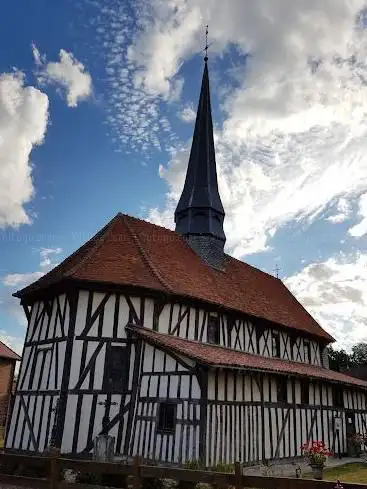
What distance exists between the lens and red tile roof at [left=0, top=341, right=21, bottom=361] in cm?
2784

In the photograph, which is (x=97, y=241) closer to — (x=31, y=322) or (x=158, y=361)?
(x=31, y=322)

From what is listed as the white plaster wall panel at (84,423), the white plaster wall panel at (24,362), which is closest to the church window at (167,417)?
the white plaster wall panel at (84,423)

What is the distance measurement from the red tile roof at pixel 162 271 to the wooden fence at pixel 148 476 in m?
Result: 7.48

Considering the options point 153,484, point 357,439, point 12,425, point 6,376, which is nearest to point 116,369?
point 12,425

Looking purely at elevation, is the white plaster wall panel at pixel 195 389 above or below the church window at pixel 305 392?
below

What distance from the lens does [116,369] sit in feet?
46.9

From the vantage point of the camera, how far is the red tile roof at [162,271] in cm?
1526

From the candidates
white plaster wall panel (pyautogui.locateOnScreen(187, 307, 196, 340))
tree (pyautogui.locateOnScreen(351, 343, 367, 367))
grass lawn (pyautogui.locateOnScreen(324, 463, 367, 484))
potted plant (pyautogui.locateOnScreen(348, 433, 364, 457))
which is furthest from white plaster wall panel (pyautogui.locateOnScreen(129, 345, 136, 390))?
tree (pyautogui.locateOnScreen(351, 343, 367, 367))

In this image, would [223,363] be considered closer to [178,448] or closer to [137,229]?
[178,448]

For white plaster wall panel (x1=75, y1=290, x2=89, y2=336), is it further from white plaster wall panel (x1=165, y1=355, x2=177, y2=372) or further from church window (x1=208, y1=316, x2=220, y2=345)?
church window (x1=208, y1=316, x2=220, y2=345)

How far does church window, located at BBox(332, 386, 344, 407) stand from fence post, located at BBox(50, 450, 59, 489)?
583 inches

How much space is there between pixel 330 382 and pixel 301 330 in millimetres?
4546

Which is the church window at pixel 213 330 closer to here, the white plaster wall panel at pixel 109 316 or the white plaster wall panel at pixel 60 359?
the white plaster wall panel at pixel 109 316

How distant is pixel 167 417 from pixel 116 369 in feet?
7.92
